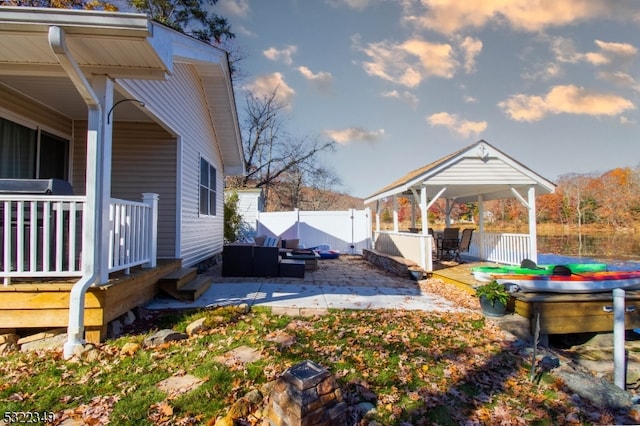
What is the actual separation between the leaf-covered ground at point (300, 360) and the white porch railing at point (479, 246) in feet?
15.2

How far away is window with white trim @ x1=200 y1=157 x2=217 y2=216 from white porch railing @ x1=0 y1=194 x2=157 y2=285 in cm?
395

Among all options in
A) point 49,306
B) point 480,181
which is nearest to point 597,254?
point 480,181

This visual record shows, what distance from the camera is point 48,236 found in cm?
343

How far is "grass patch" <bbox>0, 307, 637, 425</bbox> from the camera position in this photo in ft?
8.10

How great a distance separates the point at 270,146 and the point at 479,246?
18373mm

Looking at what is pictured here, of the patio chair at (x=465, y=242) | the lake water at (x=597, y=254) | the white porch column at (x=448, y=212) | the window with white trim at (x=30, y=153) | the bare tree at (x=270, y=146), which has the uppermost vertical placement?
the bare tree at (x=270, y=146)

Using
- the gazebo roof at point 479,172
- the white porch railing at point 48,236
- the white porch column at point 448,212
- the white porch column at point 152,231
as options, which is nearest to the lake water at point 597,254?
the white porch column at point 448,212

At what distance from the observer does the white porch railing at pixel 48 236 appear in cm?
335

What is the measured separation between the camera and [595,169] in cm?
4944

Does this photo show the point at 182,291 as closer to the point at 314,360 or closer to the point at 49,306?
the point at 49,306

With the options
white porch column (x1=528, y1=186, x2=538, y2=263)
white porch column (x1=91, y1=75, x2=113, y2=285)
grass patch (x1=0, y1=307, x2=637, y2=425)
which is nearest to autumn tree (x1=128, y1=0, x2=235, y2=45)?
white porch column (x1=91, y1=75, x2=113, y2=285)

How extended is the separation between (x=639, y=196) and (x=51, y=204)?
154 feet

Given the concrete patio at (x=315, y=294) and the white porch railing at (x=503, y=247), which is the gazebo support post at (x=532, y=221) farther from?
the concrete patio at (x=315, y=294)

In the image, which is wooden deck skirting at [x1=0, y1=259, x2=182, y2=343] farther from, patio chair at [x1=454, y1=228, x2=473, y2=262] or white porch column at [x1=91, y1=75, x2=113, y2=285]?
patio chair at [x1=454, y1=228, x2=473, y2=262]
